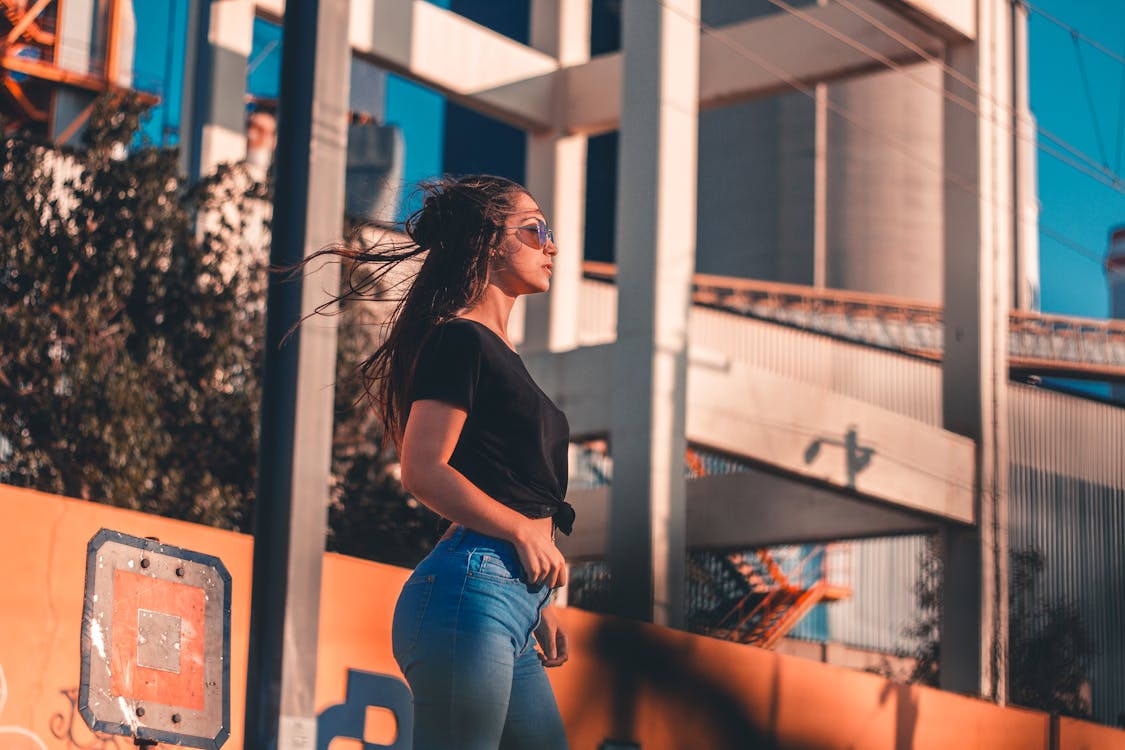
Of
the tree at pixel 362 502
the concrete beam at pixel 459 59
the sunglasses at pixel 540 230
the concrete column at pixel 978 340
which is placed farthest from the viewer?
the concrete column at pixel 978 340

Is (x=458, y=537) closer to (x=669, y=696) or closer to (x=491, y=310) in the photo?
(x=491, y=310)

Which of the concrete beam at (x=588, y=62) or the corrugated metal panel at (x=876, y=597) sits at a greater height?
the concrete beam at (x=588, y=62)

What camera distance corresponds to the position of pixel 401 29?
21.1m

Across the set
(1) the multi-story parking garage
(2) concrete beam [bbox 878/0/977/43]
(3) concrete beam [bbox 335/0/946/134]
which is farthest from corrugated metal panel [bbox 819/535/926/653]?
(2) concrete beam [bbox 878/0/977/43]

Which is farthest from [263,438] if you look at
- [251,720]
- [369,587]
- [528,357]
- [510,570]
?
[528,357]

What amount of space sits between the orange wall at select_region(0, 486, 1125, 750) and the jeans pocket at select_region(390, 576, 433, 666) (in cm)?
342

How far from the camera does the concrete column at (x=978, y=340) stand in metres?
21.9

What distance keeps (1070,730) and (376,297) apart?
34.9ft

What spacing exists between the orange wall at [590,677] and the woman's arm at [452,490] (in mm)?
3532

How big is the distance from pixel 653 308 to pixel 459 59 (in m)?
5.88

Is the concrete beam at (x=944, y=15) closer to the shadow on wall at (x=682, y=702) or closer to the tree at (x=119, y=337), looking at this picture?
the tree at (x=119, y=337)

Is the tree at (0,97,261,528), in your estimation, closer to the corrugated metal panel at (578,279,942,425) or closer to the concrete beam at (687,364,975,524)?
the concrete beam at (687,364,975,524)

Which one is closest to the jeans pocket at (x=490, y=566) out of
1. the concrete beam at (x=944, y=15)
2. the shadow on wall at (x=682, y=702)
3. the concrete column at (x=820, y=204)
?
the shadow on wall at (x=682, y=702)

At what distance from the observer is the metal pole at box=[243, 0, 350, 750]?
5793 millimetres
